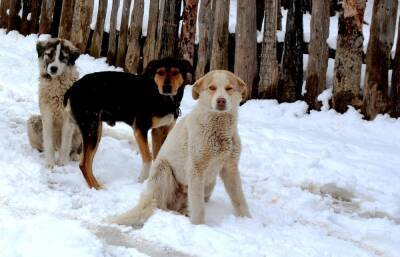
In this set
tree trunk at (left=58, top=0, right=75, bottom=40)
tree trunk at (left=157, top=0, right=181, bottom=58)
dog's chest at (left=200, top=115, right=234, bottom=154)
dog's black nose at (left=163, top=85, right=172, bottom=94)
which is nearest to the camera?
dog's chest at (left=200, top=115, right=234, bottom=154)

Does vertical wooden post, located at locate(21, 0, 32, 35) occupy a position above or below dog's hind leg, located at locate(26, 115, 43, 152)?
above

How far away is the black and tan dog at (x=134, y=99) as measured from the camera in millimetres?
6465

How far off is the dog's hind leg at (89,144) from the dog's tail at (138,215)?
3.90ft

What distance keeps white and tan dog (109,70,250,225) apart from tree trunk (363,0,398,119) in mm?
3212

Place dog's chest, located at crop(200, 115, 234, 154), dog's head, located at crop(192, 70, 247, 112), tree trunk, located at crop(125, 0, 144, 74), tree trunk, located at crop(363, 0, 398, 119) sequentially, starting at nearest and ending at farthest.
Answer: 1. dog's head, located at crop(192, 70, 247, 112)
2. dog's chest, located at crop(200, 115, 234, 154)
3. tree trunk, located at crop(363, 0, 398, 119)
4. tree trunk, located at crop(125, 0, 144, 74)

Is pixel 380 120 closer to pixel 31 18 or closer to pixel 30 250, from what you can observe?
pixel 30 250

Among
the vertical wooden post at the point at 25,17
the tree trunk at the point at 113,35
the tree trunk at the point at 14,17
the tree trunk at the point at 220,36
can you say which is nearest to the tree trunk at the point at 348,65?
the tree trunk at the point at 220,36

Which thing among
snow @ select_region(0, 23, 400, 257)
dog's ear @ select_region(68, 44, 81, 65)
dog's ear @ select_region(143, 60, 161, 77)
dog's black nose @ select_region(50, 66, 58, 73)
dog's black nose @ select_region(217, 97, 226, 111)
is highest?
dog's ear @ select_region(68, 44, 81, 65)

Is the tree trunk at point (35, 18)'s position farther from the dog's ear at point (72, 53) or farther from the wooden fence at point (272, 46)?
the dog's ear at point (72, 53)

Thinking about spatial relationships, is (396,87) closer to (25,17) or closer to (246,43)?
(246,43)

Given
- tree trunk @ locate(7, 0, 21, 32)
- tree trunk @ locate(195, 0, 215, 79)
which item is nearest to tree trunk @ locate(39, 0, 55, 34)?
tree trunk @ locate(7, 0, 21, 32)

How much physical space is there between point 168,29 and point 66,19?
9.93 ft

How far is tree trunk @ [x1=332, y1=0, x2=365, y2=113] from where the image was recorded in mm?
8109

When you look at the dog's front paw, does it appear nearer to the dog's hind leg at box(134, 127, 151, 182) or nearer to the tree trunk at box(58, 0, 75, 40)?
the dog's hind leg at box(134, 127, 151, 182)
